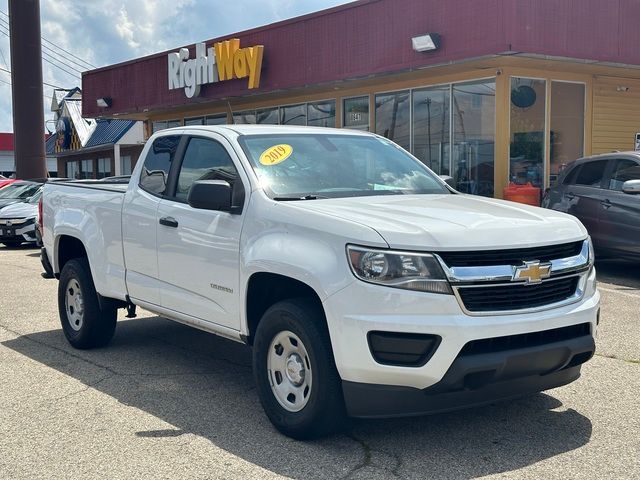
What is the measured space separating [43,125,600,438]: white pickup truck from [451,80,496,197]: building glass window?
10181 mm

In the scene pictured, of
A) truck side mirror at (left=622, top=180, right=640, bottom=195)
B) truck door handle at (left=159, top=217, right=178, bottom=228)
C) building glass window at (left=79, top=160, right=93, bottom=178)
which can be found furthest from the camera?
building glass window at (left=79, top=160, right=93, bottom=178)

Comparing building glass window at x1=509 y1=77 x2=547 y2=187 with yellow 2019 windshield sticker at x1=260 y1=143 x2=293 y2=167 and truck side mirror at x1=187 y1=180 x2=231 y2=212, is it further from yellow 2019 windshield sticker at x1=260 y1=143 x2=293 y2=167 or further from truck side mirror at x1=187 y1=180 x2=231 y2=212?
truck side mirror at x1=187 y1=180 x2=231 y2=212

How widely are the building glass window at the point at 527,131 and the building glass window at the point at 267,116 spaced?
7581mm

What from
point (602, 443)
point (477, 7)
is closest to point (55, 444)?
point (602, 443)

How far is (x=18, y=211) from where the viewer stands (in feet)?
58.6

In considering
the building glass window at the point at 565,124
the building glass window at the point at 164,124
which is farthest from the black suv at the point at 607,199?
the building glass window at the point at 164,124

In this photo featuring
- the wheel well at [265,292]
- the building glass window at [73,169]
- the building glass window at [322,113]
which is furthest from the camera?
the building glass window at [73,169]

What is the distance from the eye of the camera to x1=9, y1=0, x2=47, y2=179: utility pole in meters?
25.7

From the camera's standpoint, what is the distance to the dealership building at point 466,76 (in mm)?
14398

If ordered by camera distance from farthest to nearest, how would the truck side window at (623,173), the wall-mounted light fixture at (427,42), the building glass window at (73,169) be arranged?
the building glass window at (73,169) < the wall-mounted light fixture at (427,42) < the truck side window at (623,173)

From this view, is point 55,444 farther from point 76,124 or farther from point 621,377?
point 76,124

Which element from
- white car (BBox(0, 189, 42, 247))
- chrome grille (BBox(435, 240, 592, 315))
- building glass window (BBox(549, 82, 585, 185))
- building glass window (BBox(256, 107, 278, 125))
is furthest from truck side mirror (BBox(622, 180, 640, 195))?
white car (BBox(0, 189, 42, 247))

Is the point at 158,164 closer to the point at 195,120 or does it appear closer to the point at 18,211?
the point at 18,211

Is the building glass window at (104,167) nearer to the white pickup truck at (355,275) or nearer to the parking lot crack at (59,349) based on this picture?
the parking lot crack at (59,349)
